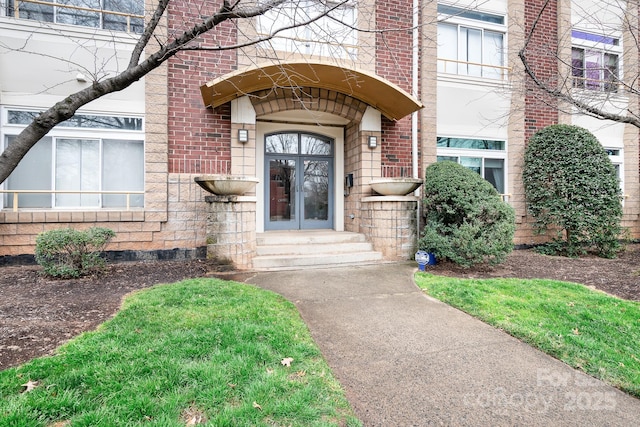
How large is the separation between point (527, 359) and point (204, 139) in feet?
21.8

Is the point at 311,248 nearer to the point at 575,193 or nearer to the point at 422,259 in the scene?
the point at 422,259

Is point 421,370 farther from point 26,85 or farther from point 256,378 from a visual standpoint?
point 26,85

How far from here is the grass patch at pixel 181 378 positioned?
1883 millimetres

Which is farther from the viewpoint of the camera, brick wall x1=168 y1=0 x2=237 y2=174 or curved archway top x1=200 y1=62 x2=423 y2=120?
brick wall x1=168 y1=0 x2=237 y2=174

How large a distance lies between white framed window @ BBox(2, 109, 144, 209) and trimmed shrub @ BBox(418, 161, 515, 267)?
622 cm

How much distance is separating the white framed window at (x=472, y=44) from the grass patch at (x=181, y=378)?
28.0 feet

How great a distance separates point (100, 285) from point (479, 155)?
9067 millimetres

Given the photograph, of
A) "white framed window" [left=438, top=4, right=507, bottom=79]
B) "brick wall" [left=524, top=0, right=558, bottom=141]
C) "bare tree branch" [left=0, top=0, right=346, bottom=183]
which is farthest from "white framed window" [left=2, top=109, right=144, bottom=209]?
"brick wall" [left=524, top=0, right=558, bottom=141]

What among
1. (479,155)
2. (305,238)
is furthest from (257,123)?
(479,155)

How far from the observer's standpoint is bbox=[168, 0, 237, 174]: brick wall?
689cm

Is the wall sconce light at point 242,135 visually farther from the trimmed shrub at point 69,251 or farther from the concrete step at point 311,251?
the trimmed shrub at point 69,251

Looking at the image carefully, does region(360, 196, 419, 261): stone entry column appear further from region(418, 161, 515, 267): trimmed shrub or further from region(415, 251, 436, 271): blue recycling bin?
region(415, 251, 436, 271): blue recycling bin

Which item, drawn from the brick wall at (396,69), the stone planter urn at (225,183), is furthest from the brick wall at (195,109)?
the brick wall at (396,69)

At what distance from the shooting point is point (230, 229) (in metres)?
5.95
